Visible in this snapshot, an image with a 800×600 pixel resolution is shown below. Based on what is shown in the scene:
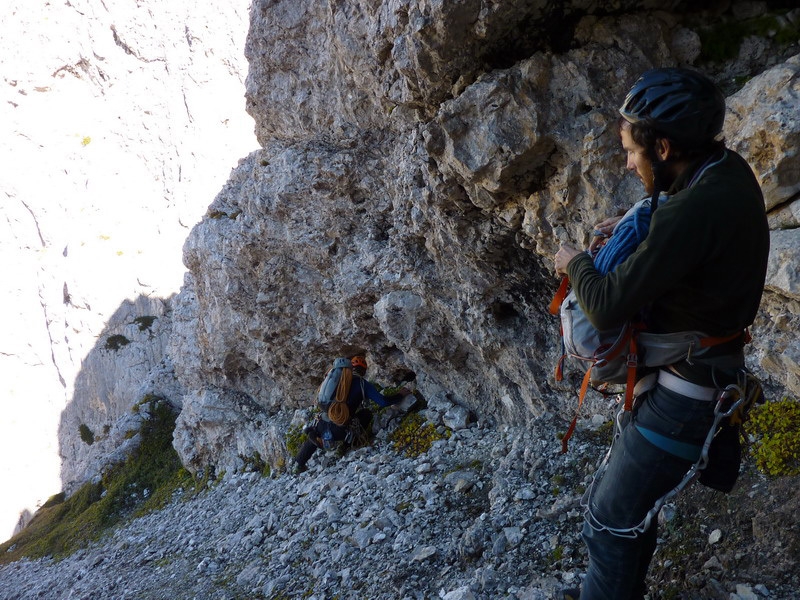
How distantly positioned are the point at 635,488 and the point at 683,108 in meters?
2.24

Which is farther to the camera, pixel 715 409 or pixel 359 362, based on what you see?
pixel 359 362

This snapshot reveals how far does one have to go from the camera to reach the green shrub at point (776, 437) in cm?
508

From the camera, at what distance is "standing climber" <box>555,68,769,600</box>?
274cm

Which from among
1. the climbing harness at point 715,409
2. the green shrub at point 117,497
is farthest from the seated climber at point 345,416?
the climbing harness at point 715,409

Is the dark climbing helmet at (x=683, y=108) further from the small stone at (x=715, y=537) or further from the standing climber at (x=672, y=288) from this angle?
the small stone at (x=715, y=537)

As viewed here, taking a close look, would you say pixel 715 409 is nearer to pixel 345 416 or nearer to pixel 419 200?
pixel 419 200

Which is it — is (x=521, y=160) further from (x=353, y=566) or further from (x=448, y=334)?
(x=353, y=566)

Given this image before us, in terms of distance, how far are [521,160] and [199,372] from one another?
15.4 metres

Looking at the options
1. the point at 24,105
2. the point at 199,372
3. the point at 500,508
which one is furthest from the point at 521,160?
the point at 24,105

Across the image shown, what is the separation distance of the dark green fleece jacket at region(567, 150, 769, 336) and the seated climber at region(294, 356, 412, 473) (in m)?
9.71

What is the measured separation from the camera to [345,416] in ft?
40.1

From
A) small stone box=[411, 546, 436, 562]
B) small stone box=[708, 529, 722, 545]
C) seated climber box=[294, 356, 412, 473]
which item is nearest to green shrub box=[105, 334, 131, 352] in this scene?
seated climber box=[294, 356, 412, 473]

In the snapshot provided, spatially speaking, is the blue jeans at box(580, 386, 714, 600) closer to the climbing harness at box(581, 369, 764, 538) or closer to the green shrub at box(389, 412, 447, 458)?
the climbing harness at box(581, 369, 764, 538)

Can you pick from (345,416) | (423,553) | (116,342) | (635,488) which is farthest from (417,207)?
(116,342)
